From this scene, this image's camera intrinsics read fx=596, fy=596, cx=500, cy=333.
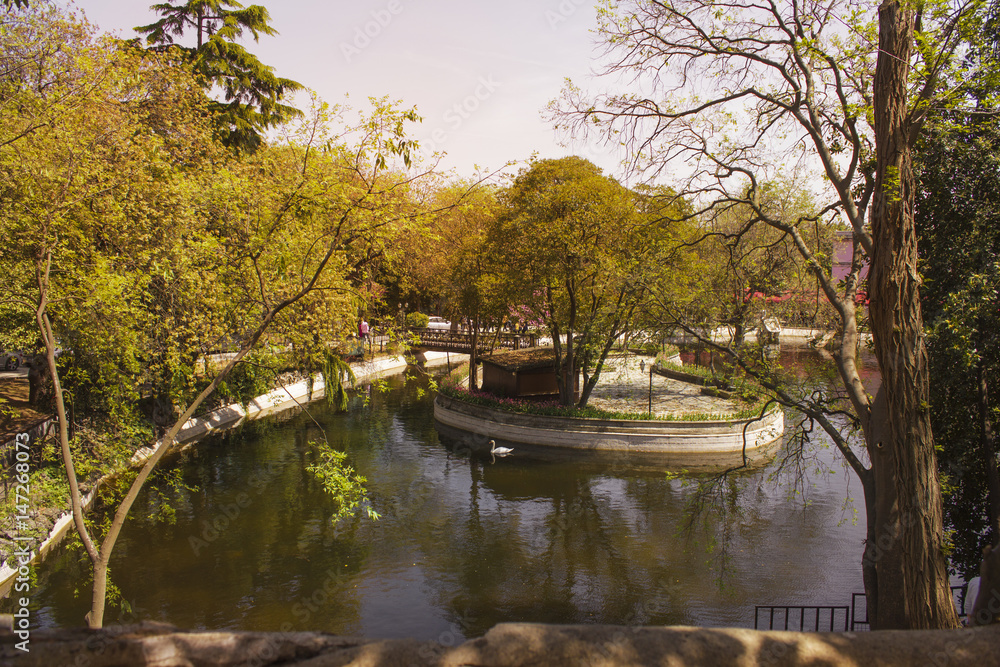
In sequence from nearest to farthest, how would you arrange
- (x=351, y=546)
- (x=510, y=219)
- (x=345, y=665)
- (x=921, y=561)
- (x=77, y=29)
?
(x=345, y=665), (x=921, y=561), (x=77, y=29), (x=351, y=546), (x=510, y=219)

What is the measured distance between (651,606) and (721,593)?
170cm

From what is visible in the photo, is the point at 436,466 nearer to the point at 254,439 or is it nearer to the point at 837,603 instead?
the point at 254,439

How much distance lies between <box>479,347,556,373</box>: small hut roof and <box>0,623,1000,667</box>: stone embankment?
26.3 metres

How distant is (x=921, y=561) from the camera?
5.89m

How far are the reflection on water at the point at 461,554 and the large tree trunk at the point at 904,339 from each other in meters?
3.60

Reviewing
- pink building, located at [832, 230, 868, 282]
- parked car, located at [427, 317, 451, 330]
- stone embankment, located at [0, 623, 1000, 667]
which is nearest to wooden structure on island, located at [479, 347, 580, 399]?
pink building, located at [832, 230, 868, 282]

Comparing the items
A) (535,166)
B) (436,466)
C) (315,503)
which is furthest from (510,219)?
(315,503)

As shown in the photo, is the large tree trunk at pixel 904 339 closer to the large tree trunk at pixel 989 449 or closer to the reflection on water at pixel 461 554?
the large tree trunk at pixel 989 449

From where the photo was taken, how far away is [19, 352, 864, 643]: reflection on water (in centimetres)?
1230

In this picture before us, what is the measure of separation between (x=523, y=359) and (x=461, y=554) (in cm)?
1603

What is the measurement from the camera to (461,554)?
15148 mm

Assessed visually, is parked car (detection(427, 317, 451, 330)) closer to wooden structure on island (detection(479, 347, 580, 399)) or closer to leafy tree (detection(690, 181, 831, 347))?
wooden structure on island (detection(479, 347, 580, 399))

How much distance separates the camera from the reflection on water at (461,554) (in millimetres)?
12297

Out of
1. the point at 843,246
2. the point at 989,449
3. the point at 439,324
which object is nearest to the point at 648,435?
the point at 843,246
